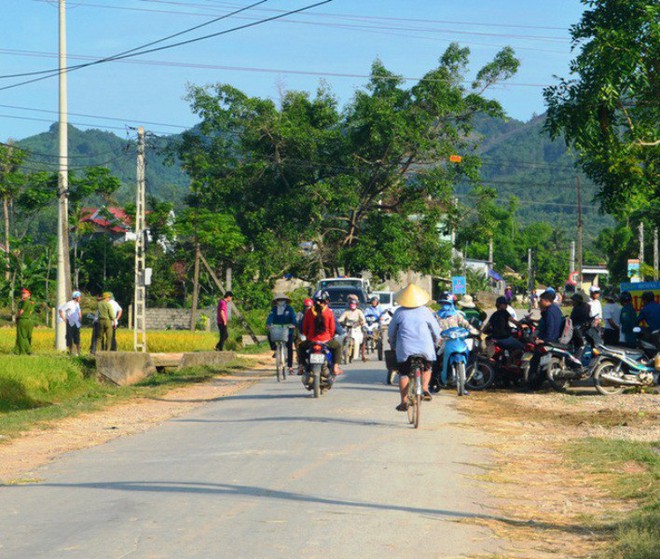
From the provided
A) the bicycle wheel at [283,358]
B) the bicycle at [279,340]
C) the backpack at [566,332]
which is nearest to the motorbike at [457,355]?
the backpack at [566,332]

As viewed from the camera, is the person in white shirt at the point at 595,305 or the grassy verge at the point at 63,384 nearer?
the grassy verge at the point at 63,384

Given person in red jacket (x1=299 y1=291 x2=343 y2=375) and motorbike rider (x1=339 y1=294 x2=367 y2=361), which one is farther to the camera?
motorbike rider (x1=339 y1=294 x2=367 y2=361)

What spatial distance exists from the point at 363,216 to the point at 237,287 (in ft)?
23.7

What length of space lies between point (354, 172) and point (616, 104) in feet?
117

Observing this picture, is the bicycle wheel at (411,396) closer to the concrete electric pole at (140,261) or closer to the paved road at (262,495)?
the paved road at (262,495)

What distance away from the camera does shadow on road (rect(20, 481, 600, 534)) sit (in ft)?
28.4

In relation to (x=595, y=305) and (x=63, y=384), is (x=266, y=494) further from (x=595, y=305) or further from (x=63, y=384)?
(x=63, y=384)

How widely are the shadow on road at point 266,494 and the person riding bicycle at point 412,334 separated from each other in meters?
5.20

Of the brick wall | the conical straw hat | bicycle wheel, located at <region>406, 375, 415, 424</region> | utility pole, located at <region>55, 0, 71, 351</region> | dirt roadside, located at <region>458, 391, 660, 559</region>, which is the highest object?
utility pole, located at <region>55, 0, 71, 351</region>

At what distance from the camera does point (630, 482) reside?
10742 millimetres

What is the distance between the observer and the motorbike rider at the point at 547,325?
66.5 ft

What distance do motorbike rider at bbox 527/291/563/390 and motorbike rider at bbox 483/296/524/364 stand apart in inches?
25.9

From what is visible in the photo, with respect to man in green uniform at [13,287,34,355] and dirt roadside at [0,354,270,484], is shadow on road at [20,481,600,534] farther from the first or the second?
man in green uniform at [13,287,34,355]

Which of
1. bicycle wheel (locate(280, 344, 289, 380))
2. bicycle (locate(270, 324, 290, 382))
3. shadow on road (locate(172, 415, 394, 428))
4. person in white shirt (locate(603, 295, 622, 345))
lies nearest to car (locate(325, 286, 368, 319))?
bicycle wheel (locate(280, 344, 289, 380))
